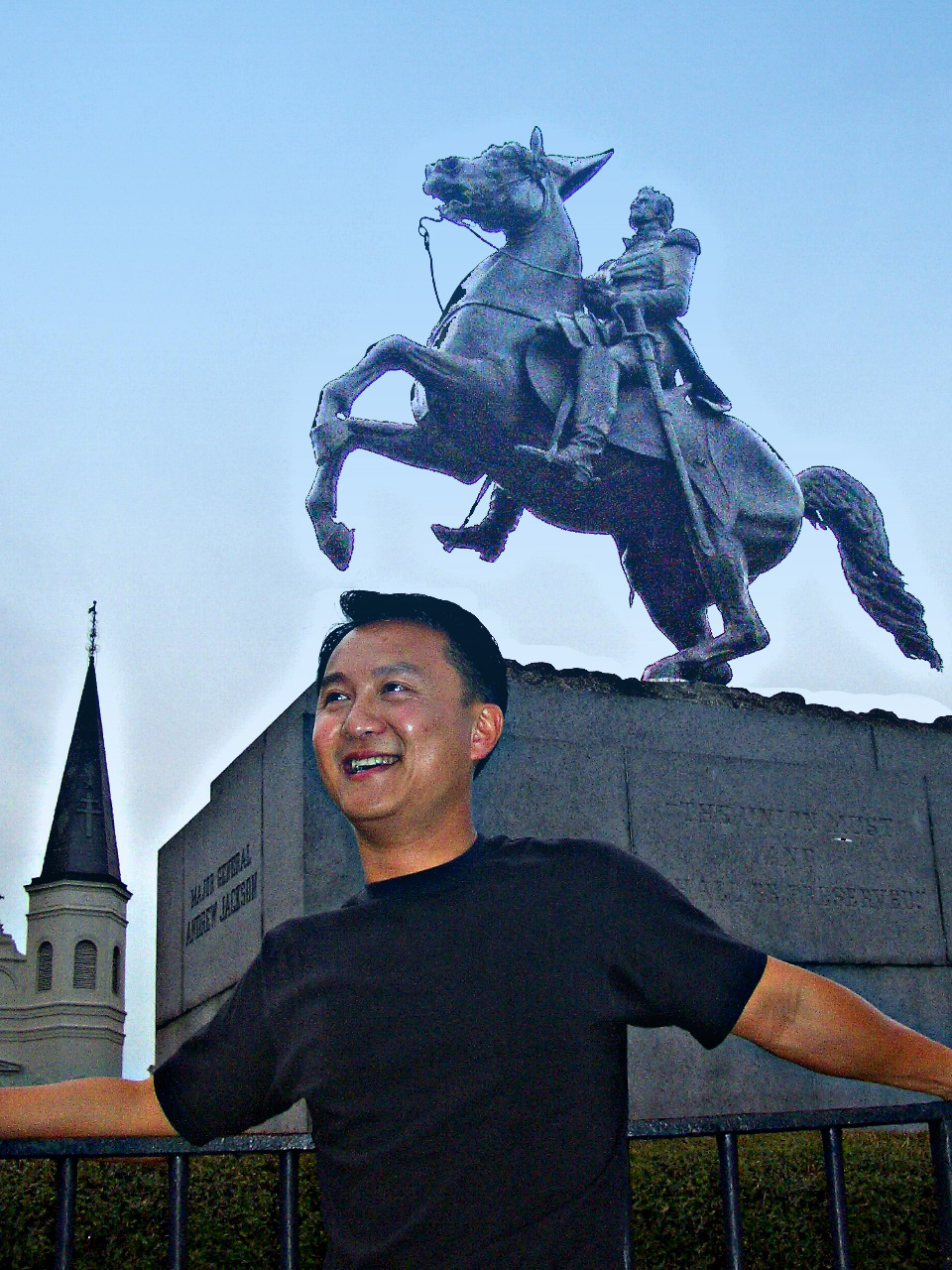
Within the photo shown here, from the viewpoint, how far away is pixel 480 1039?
1.77 meters

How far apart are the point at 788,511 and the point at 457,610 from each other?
23.6ft

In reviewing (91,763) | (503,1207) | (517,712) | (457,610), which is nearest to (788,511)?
(517,712)

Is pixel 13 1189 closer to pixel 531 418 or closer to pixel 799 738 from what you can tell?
pixel 799 738

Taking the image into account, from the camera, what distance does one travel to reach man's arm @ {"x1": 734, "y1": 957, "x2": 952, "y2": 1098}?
1.85 metres

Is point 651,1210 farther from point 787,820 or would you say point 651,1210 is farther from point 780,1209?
point 787,820

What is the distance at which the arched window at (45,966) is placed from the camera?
83.3 meters

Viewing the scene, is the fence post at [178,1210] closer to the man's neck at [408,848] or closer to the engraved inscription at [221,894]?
the man's neck at [408,848]

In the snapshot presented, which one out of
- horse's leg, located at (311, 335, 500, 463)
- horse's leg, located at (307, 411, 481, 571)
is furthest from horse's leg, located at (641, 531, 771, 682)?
horse's leg, located at (311, 335, 500, 463)

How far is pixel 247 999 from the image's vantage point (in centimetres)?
201

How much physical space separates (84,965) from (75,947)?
235 centimetres

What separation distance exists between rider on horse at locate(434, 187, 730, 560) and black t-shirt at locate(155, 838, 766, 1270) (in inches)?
260

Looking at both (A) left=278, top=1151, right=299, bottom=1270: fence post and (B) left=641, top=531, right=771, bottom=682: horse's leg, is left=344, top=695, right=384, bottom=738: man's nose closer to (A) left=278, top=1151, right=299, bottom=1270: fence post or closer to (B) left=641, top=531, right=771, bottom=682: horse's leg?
(A) left=278, top=1151, right=299, bottom=1270: fence post

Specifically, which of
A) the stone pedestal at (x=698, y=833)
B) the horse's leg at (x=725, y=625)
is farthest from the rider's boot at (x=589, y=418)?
the stone pedestal at (x=698, y=833)

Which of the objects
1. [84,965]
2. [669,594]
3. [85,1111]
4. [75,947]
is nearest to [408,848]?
[85,1111]
